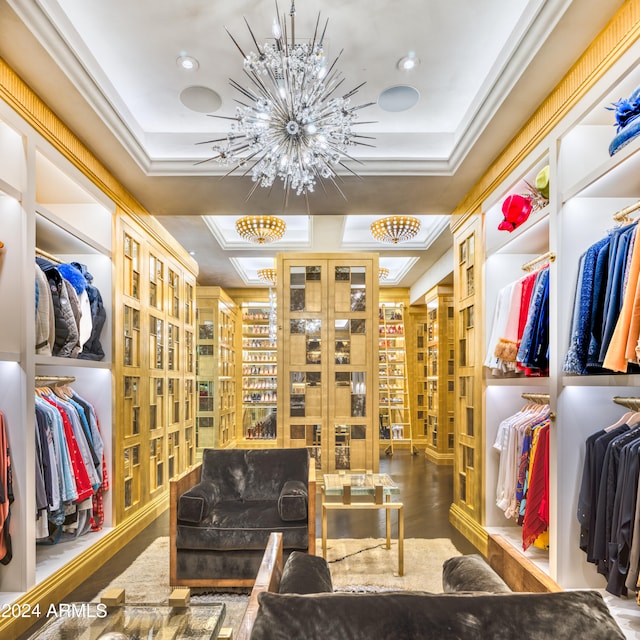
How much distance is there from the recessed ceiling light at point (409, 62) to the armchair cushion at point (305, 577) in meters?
2.66

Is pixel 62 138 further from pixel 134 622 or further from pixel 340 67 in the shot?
pixel 134 622

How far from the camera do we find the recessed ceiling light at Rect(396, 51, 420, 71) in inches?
111

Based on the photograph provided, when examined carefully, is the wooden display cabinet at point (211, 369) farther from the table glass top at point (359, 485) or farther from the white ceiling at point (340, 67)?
the table glass top at point (359, 485)

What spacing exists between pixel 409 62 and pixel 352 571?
3.25 metres

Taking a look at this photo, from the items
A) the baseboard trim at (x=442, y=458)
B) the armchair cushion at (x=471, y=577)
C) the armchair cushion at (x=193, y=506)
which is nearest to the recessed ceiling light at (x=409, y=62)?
the armchair cushion at (x=471, y=577)

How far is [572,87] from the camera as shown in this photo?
2512 millimetres

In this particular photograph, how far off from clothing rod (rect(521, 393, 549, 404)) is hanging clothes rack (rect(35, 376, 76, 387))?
331cm

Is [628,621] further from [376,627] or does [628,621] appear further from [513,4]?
[513,4]

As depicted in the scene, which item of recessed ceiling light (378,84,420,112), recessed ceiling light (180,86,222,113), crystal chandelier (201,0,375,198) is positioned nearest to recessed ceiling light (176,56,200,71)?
recessed ceiling light (180,86,222,113)

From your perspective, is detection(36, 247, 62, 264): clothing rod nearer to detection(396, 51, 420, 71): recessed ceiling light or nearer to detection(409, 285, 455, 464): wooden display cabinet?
detection(396, 51, 420, 71): recessed ceiling light

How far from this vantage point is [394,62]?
9.52 feet

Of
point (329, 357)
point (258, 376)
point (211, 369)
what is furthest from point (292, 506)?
point (258, 376)

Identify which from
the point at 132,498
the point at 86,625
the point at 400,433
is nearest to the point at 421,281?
the point at 400,433

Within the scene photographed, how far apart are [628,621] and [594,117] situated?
2.36m
